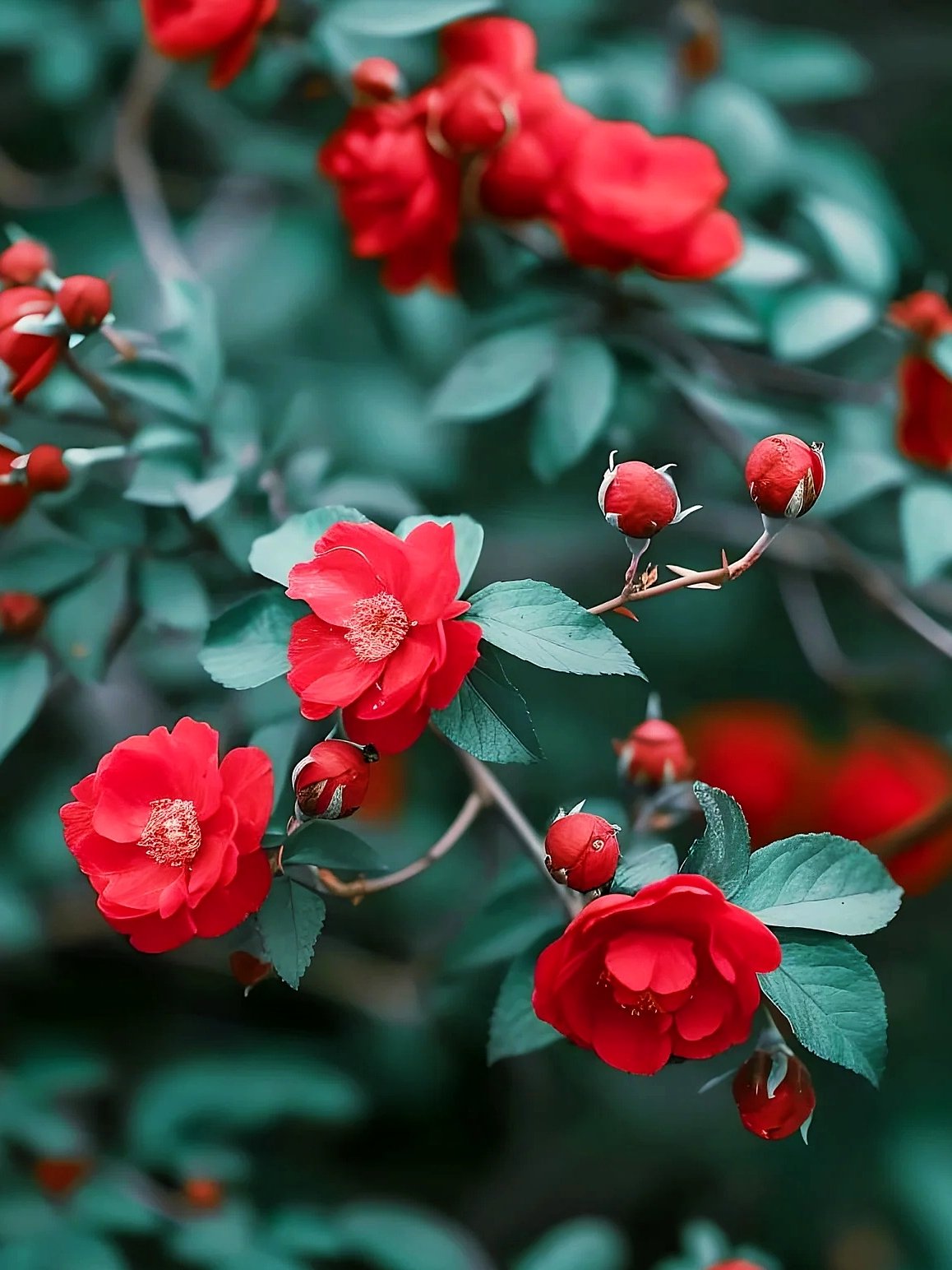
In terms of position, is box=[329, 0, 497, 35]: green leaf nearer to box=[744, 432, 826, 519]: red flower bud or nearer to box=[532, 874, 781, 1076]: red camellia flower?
box=[744, 432, 826, 519]: red flower bud

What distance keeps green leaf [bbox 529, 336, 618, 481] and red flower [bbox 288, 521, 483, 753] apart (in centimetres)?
30

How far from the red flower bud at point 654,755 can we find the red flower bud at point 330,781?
0.20 m

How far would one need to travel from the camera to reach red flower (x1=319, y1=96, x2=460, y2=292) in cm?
74

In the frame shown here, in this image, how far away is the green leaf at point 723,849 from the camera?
47 centimetres

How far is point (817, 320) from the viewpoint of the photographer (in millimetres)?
826

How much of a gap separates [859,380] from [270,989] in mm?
739

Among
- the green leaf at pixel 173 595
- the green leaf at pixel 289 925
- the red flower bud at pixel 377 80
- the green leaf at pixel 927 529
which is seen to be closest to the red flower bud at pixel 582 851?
the green leaf at pixel 289 925

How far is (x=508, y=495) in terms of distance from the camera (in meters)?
1.01

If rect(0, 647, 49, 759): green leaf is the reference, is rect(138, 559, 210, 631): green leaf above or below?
above

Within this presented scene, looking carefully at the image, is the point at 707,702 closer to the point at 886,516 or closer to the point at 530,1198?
the point at 886,516

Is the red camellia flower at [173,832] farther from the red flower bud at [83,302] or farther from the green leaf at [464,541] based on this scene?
the red flower bud at [83,302]

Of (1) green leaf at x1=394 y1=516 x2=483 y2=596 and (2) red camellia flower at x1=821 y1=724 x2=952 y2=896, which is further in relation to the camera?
(2) red camellia flower at x1=821 y1=724 x2=952 y2=896

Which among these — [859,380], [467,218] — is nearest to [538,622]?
[467,218]

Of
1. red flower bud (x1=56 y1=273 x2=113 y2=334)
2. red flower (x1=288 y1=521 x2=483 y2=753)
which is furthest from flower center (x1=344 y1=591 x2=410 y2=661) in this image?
red flower bud (x1=56 y1=273 x2=113 y2=334)
